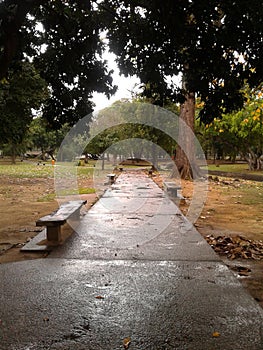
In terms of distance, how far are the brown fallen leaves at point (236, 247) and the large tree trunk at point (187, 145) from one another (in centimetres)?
1480

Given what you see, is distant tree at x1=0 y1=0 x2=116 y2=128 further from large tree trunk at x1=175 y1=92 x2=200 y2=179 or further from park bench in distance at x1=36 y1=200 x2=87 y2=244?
large tree trunk at x1=175 y1=92 x2=200 y2=179

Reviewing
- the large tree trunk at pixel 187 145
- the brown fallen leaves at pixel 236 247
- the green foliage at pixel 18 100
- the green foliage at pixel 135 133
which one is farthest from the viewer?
the green foliage at pixel 135 133

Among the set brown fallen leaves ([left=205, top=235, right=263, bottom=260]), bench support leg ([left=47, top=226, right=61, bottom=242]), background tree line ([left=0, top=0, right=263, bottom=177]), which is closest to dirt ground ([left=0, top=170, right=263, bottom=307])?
brown fallen leaves ([left=205, top=235, right=263, bottom=260])

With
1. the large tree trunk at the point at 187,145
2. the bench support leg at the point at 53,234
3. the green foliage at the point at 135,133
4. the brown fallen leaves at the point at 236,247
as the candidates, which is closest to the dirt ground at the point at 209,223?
the brown fallen leaves at the point at 236,247

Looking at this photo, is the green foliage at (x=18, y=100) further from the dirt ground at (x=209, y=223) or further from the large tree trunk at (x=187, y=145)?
the large tree trunk at (x=187, y=145)

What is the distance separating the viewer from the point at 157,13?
193 inches

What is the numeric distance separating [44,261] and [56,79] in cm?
405

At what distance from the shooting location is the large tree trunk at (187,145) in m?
21.0

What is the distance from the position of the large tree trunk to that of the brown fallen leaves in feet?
48.6

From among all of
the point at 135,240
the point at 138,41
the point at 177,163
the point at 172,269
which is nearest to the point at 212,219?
the point at 135,240

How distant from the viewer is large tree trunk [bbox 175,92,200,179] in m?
21.0

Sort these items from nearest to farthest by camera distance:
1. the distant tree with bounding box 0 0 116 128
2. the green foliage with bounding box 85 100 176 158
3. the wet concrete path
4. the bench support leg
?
the wet concrete path → the bench support leg → the distant tree with bounding box 0 0 116 128 → the green foliage with bounding box 85 100 176 158

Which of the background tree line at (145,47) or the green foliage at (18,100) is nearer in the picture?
the background tree line at (145,47)

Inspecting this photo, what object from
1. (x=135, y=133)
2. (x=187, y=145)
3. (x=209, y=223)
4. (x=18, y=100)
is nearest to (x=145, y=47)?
(x=209, y=223)
